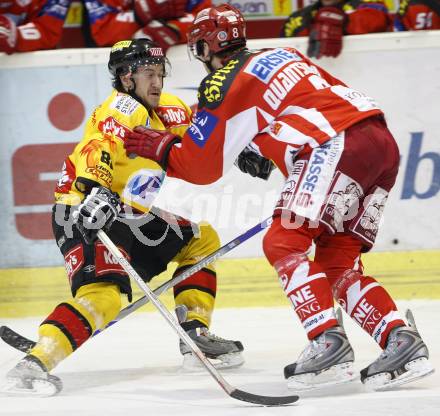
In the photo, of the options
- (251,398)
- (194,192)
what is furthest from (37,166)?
(251,398)

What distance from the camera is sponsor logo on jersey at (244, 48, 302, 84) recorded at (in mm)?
3475

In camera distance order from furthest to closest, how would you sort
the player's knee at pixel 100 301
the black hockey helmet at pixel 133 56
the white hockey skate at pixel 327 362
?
the black hockey helmet at pixel 133 56 → the player's knee at pixel 100 301 → the white hockey skate at pixel 327 362

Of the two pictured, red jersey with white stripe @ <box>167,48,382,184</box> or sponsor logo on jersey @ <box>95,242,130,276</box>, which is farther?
sponsor logo on jersey @ <box>95,242,130,276</box>

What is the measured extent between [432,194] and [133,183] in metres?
1.79

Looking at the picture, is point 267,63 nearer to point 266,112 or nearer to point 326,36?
point 266,112

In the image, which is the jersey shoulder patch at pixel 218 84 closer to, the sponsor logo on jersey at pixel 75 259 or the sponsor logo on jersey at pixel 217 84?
the sponsor logo on jersey at pixel 217 84

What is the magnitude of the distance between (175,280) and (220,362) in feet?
1.35

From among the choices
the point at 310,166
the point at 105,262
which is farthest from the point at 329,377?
the point at 105,262

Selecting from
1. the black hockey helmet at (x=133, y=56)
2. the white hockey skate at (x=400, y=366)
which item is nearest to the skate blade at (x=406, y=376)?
the white hockey skate at (x=400, y=366)

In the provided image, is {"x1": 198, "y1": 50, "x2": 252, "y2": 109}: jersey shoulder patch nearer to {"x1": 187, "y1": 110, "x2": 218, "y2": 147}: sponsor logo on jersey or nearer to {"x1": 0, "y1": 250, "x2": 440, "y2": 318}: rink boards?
{"x1": 187, "y1": 110, "x2": 218, "y2": 147}: sponsor logo on jersey

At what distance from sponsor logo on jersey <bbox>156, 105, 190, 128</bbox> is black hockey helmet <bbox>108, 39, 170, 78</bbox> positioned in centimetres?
22

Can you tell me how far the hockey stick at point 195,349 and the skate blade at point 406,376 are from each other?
11.7 inches

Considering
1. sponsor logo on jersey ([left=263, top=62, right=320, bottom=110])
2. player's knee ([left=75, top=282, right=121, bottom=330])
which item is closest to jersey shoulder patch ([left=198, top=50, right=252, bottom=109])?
sponsor logo on jersey ([left=263, top=62, right=320, bottom=110])

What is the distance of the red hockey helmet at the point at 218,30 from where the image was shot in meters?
3.67
